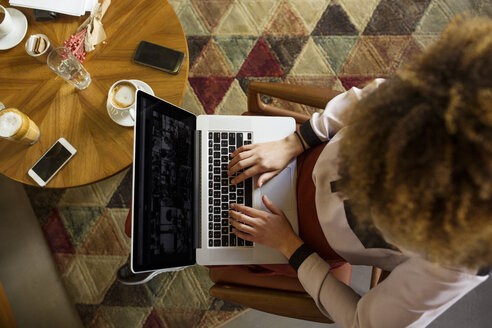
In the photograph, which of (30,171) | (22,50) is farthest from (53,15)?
(30,171)

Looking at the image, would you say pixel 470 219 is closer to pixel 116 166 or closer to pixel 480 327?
pixel 116 166

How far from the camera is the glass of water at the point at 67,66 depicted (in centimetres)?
95

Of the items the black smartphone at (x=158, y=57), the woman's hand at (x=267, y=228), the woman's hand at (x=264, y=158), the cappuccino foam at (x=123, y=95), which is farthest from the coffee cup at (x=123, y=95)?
the woman's hand at (x=267, y=228)

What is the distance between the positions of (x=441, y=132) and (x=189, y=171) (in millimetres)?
699

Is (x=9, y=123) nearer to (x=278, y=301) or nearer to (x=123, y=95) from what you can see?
(x=123, y=95)

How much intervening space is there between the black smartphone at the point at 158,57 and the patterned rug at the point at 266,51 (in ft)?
1.97

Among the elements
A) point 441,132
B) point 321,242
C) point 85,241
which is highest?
point 441,132

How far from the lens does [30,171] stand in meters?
0.98

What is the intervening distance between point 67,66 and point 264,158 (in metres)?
0.69

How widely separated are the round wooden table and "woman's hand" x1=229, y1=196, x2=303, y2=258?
0.41m

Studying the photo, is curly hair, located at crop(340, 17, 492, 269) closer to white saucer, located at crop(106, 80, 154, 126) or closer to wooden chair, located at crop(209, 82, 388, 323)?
wooden chair, located at crop(209, 82, 388, 323)

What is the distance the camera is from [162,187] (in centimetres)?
82

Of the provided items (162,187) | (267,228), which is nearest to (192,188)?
(162,187)

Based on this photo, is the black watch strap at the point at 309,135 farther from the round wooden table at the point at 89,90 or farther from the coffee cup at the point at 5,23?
the coffee cup at the point at 5,23
